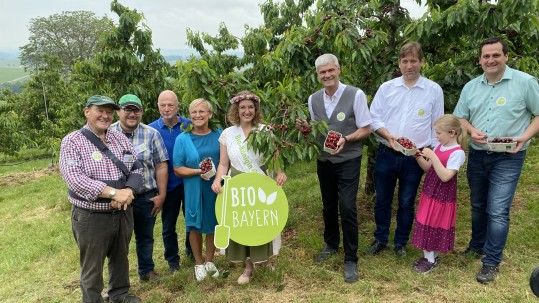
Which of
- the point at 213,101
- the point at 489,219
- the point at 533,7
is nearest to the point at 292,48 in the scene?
the point at 213,101

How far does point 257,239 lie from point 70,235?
4.52 meters

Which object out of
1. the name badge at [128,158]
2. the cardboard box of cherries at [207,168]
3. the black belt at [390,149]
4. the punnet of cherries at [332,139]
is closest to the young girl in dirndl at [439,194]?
the black belt at [390,149]

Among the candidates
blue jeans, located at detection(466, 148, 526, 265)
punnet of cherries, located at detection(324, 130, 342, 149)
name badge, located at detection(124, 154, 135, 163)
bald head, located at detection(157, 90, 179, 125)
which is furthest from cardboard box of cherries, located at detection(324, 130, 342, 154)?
name badge, located at detection(124, 154, 135, 163)

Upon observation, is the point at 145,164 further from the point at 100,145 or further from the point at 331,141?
the point at 331,141

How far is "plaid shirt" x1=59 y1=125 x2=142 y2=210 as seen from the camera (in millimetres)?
3076

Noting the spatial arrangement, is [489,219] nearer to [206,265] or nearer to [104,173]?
[206,265]

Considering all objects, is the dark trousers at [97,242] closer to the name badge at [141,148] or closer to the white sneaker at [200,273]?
the name badge at [141,148]

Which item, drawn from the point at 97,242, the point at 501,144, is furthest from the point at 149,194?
the point at 501,144

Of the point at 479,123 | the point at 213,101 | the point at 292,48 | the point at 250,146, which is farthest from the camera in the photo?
the point at 292,48

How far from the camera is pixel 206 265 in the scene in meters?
4.19

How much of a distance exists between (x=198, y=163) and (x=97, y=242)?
113 cm

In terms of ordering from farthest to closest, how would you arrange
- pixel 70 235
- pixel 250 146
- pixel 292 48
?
pixel 70 235, pixel 292 48, pixel 250 146

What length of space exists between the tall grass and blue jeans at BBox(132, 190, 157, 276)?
0.23 meters

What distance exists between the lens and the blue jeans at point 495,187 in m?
3.62
